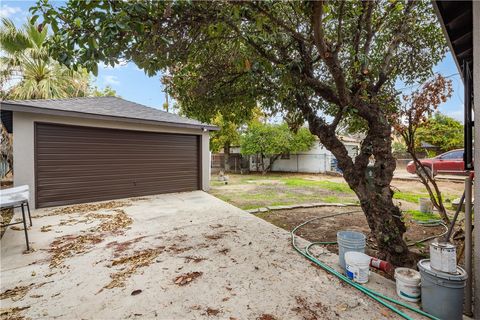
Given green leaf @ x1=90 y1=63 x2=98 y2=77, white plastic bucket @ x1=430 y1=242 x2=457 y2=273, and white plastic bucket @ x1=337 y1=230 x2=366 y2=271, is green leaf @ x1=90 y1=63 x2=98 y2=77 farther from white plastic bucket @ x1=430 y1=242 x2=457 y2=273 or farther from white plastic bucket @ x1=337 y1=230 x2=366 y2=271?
white plastic bucket @ x1=430 y1=242 x2=457 y2=273

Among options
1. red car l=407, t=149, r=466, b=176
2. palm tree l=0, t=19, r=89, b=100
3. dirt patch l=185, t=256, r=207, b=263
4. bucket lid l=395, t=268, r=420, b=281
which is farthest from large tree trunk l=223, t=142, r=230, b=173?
bucket lid l=395, t=268, r=420, b=281

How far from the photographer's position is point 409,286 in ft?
7.14

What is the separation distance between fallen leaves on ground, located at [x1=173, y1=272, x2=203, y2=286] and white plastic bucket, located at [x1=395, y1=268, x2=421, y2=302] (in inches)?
84.7

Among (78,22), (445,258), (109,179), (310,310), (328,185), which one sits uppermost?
(78,22)

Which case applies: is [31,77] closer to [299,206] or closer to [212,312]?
[299,206]

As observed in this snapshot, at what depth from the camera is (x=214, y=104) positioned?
457 cm

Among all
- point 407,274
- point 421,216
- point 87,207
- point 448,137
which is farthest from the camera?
point 448,137

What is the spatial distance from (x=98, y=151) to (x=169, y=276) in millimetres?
5581

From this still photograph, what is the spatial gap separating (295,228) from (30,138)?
6748 mm

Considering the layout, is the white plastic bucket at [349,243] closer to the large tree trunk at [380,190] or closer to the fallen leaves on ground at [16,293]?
the large tree trunk at [380,190]

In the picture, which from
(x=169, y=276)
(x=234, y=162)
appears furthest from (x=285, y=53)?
(x=234, y=162)

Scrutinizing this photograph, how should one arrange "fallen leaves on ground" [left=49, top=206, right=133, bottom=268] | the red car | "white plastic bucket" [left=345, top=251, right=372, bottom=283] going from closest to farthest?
1. "white plastic bucket" [left=345, top=251, right=372, bottom=283]
2. "fallen leaves on ground" [left=49, top=206, right=133, bottom=268]
3. the red car

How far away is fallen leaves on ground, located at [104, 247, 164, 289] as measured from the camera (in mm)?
2521

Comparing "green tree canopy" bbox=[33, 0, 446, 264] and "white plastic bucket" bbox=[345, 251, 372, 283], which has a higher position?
"green tree canopy" bbox=[33, 0, 446, 264]
